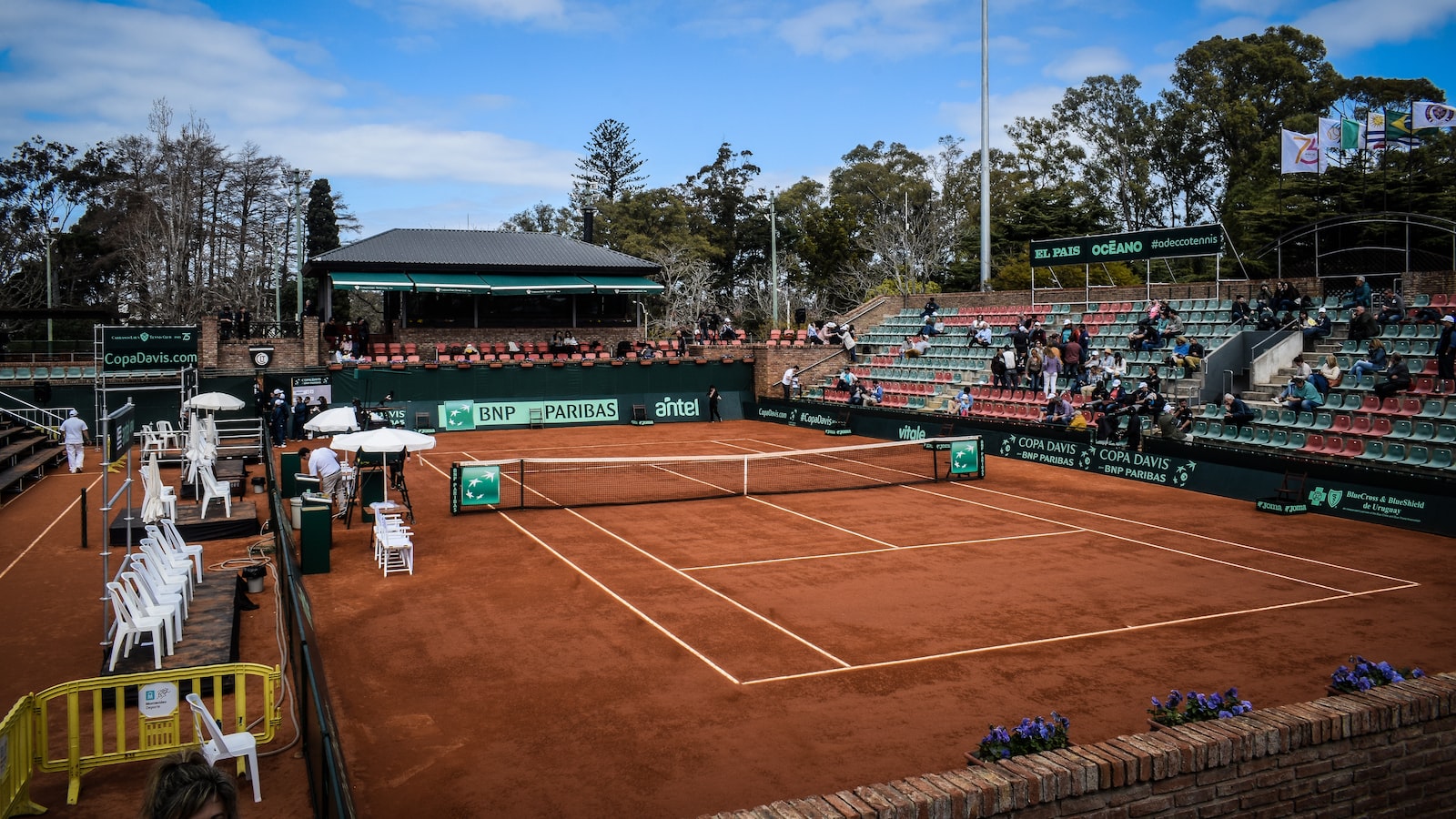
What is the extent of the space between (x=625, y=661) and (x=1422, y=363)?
21.7 m

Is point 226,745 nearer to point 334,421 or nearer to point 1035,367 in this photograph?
point 334,421

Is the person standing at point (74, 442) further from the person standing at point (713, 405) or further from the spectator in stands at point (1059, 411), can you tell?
the spectator in stands at point (1059, 411)

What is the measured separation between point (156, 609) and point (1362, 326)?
1055 inches

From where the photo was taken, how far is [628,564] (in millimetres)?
16484

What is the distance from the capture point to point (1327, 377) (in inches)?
977

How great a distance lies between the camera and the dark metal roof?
4316cm

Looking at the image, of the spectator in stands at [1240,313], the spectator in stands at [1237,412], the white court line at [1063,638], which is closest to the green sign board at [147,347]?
the white court line at [1063,638]

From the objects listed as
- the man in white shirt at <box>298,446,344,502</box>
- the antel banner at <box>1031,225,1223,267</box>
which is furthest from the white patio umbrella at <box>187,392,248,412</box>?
the antel banner at <box>1031,225,1223,267</box>

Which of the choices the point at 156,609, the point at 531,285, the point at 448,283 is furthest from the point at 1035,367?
the point at 156,609

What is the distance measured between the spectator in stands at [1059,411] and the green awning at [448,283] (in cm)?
2441

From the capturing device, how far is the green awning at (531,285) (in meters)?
44.1

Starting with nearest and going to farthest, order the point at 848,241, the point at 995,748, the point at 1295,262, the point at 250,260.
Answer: the point at 995,748
the point at 1295,262
the point at 848,241
the point at 250,260

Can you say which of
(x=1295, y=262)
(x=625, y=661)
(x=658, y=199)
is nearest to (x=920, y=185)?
(x=658, y=199)

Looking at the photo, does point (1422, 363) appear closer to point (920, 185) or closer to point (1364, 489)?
point (1364, 489)
